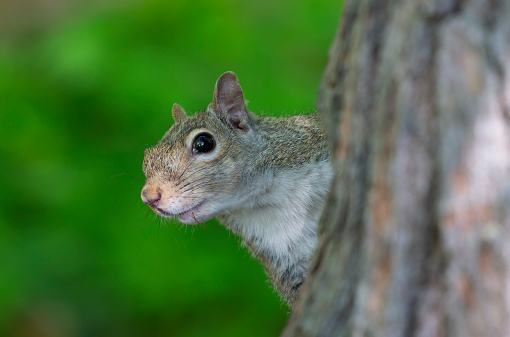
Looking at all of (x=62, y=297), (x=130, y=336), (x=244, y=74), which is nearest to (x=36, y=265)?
(x=62, y=297)

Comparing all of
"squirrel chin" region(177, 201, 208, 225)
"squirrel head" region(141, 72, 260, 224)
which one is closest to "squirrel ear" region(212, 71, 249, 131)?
"squirrel head" region(141, 72, 260, 224)

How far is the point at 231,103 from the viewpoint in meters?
2.33

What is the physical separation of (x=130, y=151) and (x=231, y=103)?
86 centimetres

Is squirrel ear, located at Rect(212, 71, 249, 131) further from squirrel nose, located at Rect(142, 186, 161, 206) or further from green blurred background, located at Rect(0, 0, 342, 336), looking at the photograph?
green blurred background, located at Rect(0, 0, 342, 336)

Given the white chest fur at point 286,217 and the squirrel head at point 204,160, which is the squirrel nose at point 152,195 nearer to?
the squirrel head at point 204,160

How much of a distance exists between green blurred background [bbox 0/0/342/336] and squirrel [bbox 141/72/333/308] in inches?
24.9

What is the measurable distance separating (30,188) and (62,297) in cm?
63

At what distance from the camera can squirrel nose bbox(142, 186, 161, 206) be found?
79.0 inches

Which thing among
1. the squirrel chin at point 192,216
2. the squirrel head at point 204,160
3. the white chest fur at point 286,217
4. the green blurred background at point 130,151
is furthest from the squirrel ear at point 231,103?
the green blurred background at point 130,151

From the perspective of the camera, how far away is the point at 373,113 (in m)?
0.98

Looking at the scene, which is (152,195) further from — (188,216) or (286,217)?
(286,217)

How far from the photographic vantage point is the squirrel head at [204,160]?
205 cm

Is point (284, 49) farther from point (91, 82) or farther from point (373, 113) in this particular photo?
point (373, 113)

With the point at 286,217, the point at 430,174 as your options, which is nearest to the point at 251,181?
the point at 286,217
